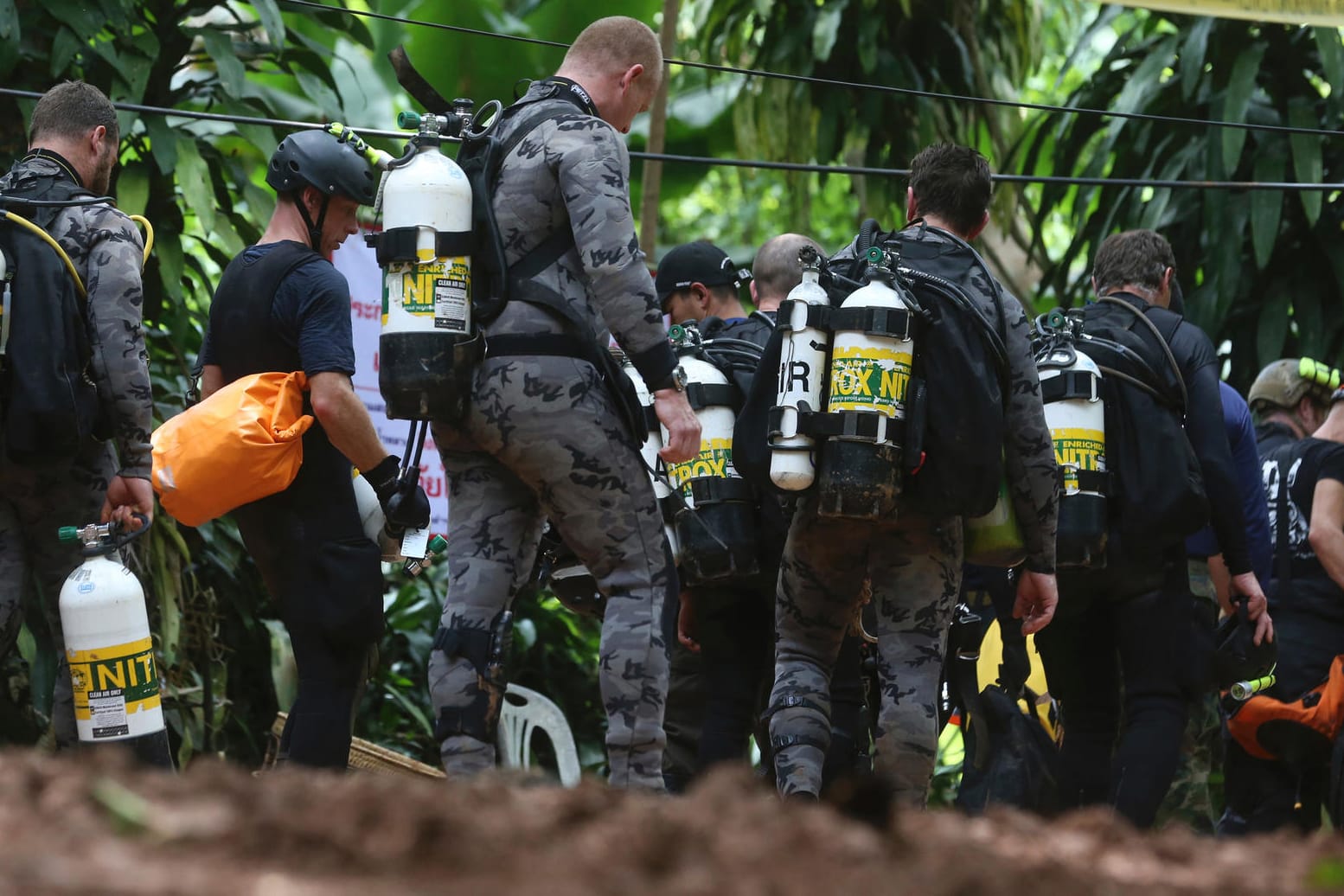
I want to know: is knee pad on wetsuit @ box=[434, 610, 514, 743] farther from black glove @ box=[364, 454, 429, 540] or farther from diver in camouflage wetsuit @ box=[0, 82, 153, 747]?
diver in camouflage wetsuit @ box=[0, 82, 153, 747]

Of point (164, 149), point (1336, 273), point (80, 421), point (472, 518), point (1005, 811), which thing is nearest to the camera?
point (1005, 811)

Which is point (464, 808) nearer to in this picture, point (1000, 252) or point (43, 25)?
point (43, 25)

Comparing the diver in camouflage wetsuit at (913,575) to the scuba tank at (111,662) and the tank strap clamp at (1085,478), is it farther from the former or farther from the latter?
the scuba tank at (111,662)

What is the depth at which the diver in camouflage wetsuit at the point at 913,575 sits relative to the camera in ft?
14.7

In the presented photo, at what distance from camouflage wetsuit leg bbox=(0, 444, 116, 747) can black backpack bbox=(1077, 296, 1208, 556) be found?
3110 millimetres

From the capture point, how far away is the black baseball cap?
19.9ft

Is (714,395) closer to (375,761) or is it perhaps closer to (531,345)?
(531,345)

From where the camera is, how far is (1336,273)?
28.0 ft

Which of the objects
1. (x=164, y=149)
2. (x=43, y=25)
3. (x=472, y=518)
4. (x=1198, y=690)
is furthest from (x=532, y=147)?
(x=43, y=25)

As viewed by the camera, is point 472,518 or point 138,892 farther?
point 472,518

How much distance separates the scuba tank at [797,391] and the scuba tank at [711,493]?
31.8 inches

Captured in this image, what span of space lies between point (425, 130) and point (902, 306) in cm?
130

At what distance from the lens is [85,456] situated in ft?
16.1

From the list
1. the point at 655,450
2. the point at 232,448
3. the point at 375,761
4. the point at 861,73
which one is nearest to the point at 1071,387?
the point at 655,450
